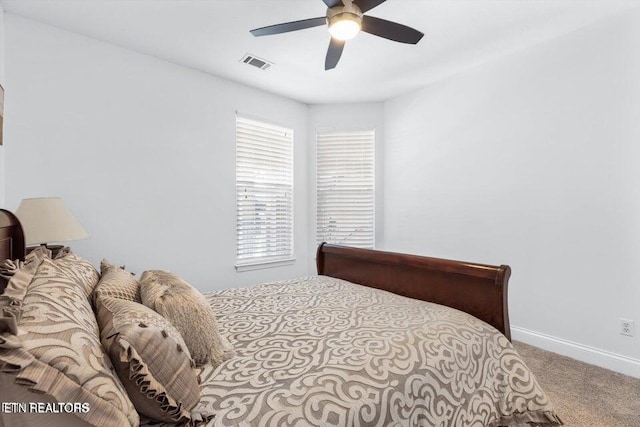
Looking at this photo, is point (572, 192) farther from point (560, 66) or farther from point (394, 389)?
point (394, 389)

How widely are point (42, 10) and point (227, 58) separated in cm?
136

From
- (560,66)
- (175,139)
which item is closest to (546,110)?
(560,66)

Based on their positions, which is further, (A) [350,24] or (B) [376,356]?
(A) [350,24]

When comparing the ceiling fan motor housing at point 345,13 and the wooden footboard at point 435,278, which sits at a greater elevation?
the ceiling fan motor housing at point 345,13

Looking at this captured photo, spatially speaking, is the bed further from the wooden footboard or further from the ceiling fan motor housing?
the ceiling fan motor housing

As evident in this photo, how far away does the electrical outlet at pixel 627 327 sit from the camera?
2363mm

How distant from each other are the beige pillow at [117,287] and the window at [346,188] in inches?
120

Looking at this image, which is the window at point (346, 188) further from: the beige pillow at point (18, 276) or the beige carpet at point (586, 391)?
the beige pillow at point (18, 276)

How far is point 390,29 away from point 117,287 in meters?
2.13

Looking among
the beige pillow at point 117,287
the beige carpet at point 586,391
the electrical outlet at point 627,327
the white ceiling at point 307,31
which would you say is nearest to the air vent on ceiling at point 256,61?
the white ceiling at point 307,31

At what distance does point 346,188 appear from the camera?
4348 mm

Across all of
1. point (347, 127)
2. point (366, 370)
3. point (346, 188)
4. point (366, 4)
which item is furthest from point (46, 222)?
point (347, 127)

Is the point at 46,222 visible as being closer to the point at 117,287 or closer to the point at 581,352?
the point at 117,287

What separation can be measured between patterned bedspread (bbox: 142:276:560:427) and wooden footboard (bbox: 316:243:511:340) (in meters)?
0.14
